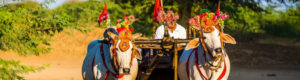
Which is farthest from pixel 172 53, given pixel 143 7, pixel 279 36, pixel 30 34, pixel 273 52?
pixel 279 36

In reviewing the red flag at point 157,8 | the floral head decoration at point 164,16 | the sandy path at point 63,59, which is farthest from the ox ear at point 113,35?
the sandy path at point 63,59

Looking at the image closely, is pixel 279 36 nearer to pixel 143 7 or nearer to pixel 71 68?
pixel 143 7

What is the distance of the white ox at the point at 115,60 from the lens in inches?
293

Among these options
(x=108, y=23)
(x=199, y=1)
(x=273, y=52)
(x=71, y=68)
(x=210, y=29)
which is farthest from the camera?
(x=273, y=52)

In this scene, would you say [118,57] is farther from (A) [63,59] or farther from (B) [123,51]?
(A) [63,59]

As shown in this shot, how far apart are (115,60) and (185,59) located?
1332mm

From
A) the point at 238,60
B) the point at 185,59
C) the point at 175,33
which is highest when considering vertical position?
the point at 175,33

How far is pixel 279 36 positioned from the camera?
39969 millimetres

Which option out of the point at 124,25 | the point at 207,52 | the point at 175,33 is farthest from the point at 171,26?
the point at 207,52

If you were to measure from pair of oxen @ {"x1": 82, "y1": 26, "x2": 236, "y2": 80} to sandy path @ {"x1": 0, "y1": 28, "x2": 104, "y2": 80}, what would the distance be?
10.5 metres

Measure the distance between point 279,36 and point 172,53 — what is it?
32541mm

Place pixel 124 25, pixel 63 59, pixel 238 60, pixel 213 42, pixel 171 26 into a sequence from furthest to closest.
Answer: pixel 63 59
pixel 238 60
pixel 171 26
pixel 124 25
pixel 213 42

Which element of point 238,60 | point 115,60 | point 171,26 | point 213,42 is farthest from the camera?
point 238,60

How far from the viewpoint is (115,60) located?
7555 mm
